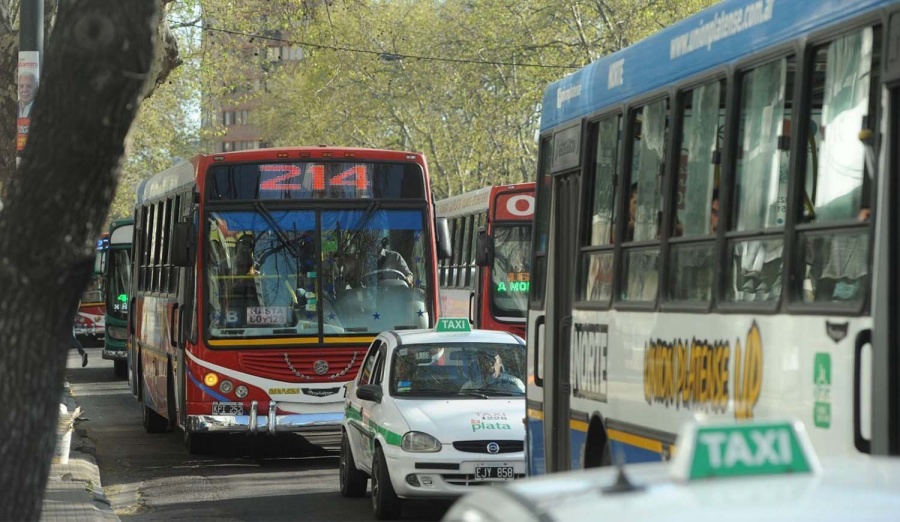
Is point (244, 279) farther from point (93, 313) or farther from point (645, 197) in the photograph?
point (93, 313)

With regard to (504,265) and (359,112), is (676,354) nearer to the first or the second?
(504,265)

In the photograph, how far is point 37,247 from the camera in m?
6.79

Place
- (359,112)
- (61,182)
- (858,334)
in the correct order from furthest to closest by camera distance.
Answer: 1. (359,112)
2. (61,182)
3. (858,334)

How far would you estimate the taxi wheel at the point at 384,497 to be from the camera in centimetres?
1216

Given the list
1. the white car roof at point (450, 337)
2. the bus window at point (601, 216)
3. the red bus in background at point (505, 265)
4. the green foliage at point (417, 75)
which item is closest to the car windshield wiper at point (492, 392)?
the white car roof at point (450, 337)

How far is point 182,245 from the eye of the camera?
53.0 feet

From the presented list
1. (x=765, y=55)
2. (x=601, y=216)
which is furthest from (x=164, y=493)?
(x=765, y=55)

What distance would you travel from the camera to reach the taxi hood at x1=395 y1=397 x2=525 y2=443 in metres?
12.1

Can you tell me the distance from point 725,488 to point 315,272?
1369 centimetres

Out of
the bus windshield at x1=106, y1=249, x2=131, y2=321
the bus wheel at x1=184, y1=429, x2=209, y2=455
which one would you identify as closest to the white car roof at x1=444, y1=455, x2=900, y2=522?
the bus wheel at x1=184, y1=429, x2=209, y2=455

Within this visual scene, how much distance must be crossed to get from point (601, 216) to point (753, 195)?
7.85 ft

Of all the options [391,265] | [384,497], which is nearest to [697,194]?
[384,497]

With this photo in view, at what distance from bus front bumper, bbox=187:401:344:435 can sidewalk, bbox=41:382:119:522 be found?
3.63 feet

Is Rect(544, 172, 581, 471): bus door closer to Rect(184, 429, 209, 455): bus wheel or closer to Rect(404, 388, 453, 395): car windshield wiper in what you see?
Rect(404, 388, 453, 395): car windshield wiper
